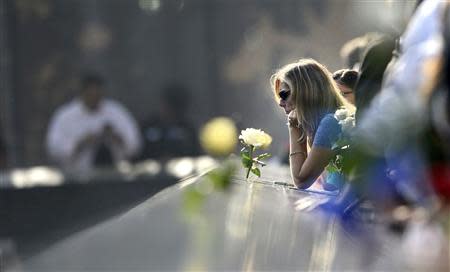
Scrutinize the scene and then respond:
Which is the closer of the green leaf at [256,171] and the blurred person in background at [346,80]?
the green leaf at [256,171]

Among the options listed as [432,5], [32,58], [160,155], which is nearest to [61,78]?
[32,58]

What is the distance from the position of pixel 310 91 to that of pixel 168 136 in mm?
8922

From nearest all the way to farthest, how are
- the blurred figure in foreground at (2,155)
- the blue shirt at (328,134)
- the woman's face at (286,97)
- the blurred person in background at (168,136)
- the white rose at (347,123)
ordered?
the white rose at (347,123) → the blue shirt at (328,134) → the woman's face at (286,97) → the blurred figure in foreground at (2,155) → the blurred person in background at (168,136)

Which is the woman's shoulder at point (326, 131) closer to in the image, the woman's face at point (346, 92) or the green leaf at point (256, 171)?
the green leaf at point (256, 171)

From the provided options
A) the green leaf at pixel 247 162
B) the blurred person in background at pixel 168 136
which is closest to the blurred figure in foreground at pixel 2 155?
the blurred person in background at pixel 168 136

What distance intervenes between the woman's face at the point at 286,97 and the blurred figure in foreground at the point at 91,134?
7.37 meters

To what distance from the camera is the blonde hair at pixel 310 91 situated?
13.4 feet

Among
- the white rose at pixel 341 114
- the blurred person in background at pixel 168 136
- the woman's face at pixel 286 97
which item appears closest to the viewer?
the white rose at pixel 341 114

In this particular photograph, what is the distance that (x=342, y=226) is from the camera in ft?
8.70

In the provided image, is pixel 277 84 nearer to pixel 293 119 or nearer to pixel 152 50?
pixel 293 119

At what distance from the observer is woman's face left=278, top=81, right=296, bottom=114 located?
13.3ft

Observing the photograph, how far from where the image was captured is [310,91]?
4.12 metres

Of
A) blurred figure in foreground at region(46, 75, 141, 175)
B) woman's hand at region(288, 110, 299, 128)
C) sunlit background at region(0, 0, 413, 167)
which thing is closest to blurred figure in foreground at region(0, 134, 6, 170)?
blurred figure in foreground at region(46, 75, 141, 175)

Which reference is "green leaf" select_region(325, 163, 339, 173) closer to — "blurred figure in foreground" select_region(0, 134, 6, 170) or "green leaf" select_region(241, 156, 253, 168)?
"green leaf" select_region(241, 156, 253, 168)
